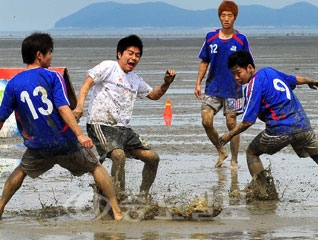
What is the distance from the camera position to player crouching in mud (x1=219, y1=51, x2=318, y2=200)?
30.9 feet

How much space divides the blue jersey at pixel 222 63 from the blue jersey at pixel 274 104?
7.51 feet

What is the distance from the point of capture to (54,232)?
8.48 meters

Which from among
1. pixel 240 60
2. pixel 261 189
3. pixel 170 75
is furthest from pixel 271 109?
pixel 170 75

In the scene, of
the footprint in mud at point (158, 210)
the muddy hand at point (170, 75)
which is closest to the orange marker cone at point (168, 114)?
the muddy hand at point (170, 75)

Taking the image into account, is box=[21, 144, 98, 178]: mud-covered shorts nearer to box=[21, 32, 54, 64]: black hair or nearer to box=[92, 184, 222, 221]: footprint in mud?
box=[92, 184, 222, 221]: footprint in mud

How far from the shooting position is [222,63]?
473 inches

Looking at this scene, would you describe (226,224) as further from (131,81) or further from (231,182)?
(231,182)

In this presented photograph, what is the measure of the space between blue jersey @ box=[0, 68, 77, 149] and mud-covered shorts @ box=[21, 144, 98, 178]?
4.2 inches

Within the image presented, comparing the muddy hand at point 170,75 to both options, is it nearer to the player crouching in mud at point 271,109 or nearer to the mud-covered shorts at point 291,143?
the player crouching in mud at point 271,109

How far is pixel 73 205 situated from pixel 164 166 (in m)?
2.76

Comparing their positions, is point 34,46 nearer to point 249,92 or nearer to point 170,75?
point 170,75

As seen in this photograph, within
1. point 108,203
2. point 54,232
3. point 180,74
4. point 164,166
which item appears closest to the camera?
point 54,232

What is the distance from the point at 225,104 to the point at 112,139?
313cm

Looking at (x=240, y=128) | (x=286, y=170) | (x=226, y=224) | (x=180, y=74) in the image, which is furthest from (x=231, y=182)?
(x=180, y=74)
